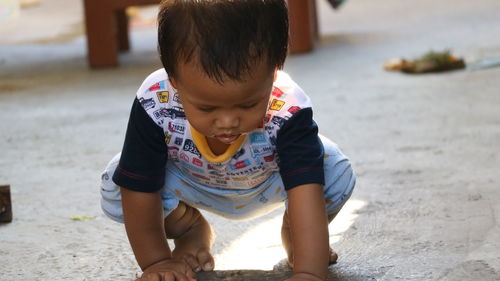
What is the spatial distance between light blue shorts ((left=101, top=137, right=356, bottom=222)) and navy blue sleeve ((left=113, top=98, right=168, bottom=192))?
0.28 ft

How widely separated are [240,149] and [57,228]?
655mm

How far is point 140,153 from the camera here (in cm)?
162

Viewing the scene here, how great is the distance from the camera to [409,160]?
251cm

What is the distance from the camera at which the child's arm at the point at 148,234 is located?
1.66 meters

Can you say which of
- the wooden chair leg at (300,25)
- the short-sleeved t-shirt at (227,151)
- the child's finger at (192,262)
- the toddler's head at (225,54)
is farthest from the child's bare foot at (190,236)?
the wooden chair leg at (300,25)

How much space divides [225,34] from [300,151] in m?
0.29

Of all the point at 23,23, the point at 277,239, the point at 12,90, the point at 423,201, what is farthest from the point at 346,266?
the point at 23,23

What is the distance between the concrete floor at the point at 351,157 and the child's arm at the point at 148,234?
4.0 inches

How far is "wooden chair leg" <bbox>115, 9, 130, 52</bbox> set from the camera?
5.45 m

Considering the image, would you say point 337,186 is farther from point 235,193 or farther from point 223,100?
point 223,100

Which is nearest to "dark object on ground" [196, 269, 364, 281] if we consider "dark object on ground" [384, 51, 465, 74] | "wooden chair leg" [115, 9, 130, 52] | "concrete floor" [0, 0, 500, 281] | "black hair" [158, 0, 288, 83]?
"concrete floor" [0, 0, 500, 281]

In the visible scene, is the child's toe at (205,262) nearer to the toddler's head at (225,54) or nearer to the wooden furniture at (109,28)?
the toddler's head at (225,54)

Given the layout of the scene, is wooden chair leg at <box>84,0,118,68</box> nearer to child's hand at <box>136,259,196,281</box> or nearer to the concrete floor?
the concrete floor

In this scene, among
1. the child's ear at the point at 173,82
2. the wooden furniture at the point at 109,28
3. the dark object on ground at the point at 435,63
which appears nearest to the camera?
the child's ear at the point at 173,82
